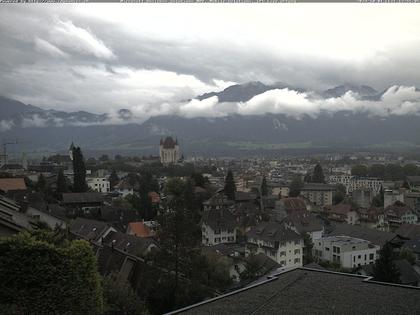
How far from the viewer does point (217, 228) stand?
37.2 meters

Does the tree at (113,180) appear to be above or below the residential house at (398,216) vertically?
above

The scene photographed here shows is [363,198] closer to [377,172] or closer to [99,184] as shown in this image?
[99,184]

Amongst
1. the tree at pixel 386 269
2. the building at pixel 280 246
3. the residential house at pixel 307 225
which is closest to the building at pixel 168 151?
the residential house at pixel 307 225

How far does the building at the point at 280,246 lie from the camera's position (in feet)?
101

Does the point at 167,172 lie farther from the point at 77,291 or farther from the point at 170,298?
the point at 77,291

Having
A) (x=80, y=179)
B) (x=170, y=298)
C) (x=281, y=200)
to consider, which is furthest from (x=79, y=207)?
(x=170, y=298)

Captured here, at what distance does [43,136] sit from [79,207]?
162 meters

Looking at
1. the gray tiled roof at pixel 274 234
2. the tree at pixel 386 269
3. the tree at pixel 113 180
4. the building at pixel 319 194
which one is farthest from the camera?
the tree at pixel 113 180

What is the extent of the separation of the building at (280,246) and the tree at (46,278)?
21.2 metres

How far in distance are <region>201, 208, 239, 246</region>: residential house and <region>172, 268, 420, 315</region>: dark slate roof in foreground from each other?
2636 cm

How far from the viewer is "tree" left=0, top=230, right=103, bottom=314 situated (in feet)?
31.0

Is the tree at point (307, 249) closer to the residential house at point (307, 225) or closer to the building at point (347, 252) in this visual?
the building at point (347, 252)

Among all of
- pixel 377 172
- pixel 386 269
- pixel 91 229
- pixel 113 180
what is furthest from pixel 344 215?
pixel 377 172

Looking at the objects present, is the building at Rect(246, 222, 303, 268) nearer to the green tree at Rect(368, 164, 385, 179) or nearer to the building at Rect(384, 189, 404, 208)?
the building at Rect(384, 189, 404, 208)
